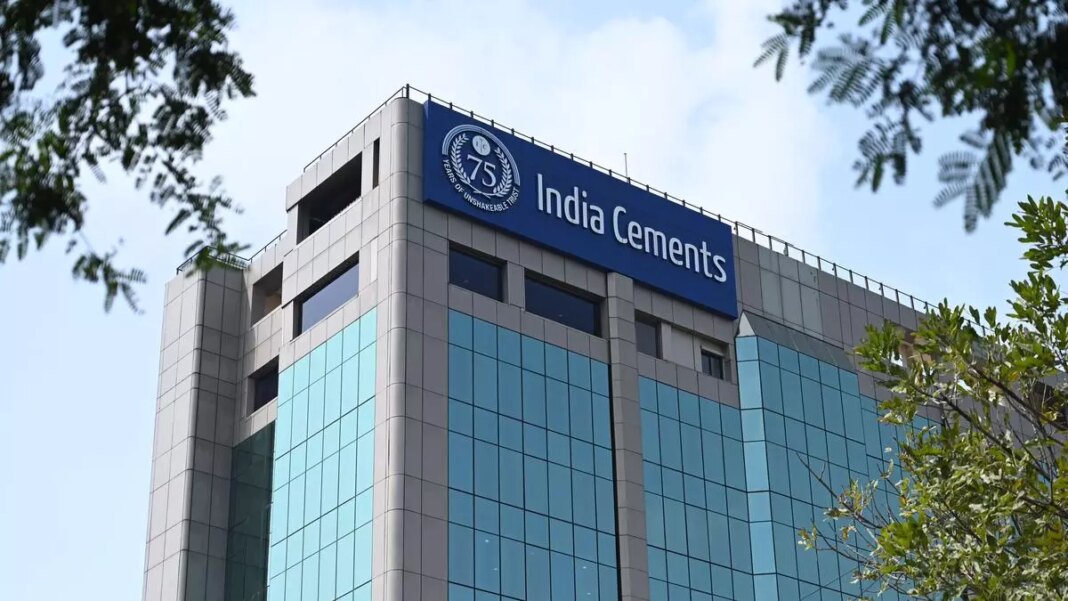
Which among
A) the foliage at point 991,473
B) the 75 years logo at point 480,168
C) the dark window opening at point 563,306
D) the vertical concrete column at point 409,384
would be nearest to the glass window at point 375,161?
the vertical concrete column at point 409,384

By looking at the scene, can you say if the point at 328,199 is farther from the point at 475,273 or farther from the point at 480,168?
the point at 475,273

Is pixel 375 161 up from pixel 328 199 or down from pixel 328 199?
down

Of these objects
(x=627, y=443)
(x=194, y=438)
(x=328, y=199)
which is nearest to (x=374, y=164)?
(x=328, y=199)

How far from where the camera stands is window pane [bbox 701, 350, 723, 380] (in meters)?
64.6

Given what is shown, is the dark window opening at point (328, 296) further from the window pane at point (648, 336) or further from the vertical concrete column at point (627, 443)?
the window pane at point (648, 336)

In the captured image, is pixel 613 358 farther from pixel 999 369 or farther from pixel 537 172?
pixel 999 369

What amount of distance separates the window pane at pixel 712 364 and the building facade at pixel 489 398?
10 centimetres

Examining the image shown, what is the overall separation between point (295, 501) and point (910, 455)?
108 ft

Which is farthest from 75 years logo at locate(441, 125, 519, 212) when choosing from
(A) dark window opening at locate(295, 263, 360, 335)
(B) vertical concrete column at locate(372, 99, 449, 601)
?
(A) dark window opening at locate(295, 263, 360, 335)

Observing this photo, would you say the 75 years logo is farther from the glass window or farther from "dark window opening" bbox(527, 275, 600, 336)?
"dark window opening" bbox(527, 275, 600, 336)

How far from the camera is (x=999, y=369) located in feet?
89.4

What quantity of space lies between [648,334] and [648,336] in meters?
0.09

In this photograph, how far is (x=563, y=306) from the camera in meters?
60.8

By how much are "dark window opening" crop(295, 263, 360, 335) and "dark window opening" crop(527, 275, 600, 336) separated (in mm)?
5880
